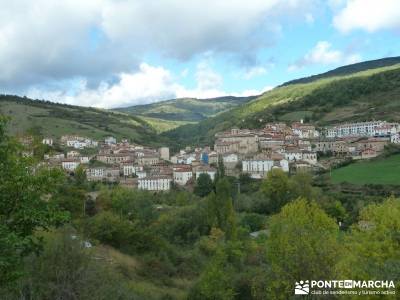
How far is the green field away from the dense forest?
12.2 meters

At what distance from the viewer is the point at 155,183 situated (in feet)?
247

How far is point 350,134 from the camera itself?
91.1 meters

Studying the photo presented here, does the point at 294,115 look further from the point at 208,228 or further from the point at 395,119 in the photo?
the point at 208,228

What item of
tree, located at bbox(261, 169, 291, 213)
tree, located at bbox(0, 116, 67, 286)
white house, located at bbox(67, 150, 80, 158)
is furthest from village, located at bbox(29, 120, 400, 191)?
tree, located at bbox(0, 116, 67, 286)

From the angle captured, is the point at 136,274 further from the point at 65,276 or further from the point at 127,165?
the point at 127,165

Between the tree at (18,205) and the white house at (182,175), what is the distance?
68.3 m

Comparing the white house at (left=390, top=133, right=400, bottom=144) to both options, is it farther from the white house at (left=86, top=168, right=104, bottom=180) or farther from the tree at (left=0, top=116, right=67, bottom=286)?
the tree at (left=0, top=116, right=67, bottom=286)

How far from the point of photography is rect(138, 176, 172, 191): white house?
74.4m

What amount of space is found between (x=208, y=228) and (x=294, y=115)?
80384 millimetres

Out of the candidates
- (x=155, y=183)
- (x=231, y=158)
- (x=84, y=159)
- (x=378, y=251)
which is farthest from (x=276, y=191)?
(x=84, y=159)

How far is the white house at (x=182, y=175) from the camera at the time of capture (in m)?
77.1

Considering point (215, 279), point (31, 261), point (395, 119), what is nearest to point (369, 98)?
point (395, 119)

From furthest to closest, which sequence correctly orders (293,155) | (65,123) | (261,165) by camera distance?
(65,123), (293,155), (261,165)

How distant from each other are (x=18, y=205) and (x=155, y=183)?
220ft
